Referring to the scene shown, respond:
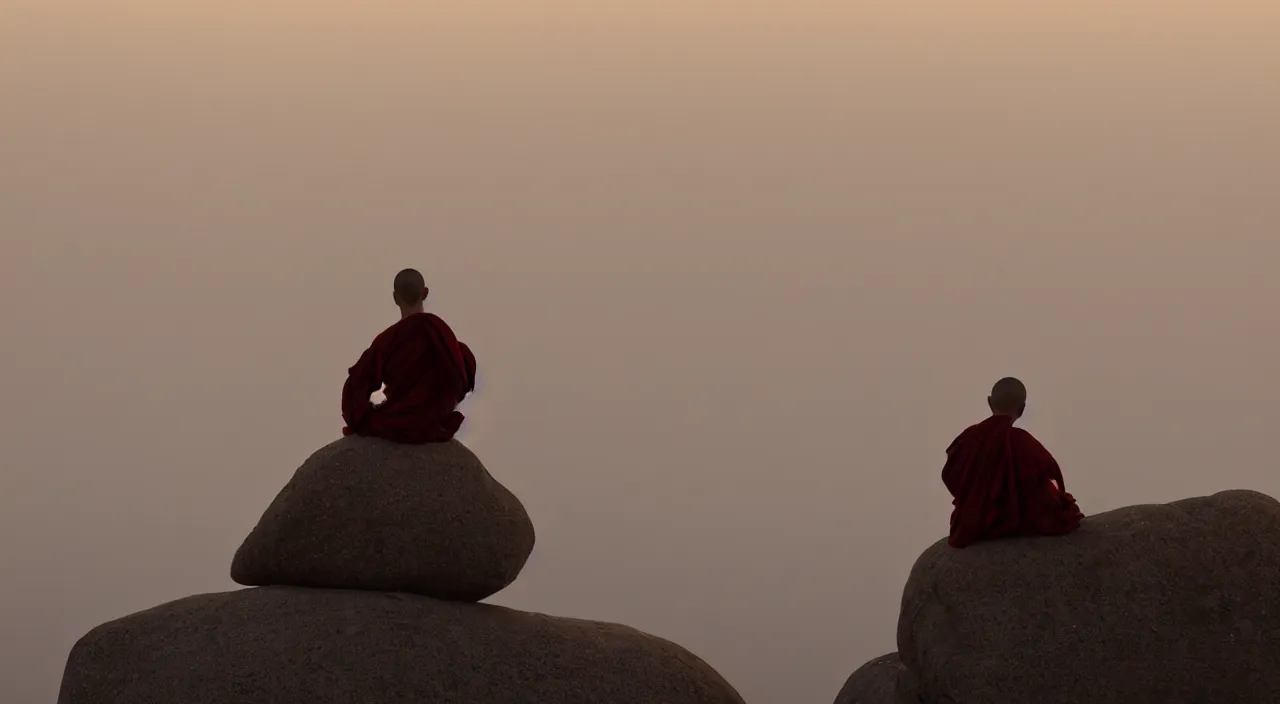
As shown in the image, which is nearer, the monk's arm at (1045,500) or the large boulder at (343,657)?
the monk's arm at (1045,500)

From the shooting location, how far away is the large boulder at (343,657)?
198 inches

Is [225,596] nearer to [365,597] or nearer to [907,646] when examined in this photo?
[365,597]

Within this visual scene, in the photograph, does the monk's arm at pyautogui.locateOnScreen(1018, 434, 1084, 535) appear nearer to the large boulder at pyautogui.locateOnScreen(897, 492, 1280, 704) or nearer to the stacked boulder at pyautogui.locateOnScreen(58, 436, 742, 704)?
the large boulder at pyautogui.locateOnScreen(897, 492, 1280, 704)

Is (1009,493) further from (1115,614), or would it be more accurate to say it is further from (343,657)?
(343,657)

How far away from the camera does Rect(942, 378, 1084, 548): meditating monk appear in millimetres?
4898

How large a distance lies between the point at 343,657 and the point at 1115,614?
266cm

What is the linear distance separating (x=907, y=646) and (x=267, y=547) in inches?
93.2

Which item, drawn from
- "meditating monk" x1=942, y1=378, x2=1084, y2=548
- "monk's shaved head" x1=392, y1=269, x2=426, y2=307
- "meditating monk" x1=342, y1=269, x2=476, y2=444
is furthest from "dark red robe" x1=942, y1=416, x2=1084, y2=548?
"monk's shaved head" x1=392, y1=269, x2=426, y2=307

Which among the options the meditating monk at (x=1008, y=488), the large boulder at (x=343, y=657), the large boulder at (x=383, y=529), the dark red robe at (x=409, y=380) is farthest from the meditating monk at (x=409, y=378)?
the meditating monk at (x=1008, y=488)

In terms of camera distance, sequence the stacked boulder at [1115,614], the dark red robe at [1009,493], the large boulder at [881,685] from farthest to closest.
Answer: the large boulder at [881,685], the dark red robe at [1009,493], the stacked boulder at [1115,614]

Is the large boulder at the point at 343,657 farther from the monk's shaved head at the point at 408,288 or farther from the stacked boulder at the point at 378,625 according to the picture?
the monk's shaved head at the point at 408,288

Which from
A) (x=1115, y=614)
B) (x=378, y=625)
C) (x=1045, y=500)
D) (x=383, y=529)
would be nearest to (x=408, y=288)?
(x=383, y=529)

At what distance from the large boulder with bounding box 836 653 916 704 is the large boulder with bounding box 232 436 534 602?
55.1 inches

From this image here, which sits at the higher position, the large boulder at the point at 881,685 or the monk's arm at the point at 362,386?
the monk's arm at the point at 362,386
